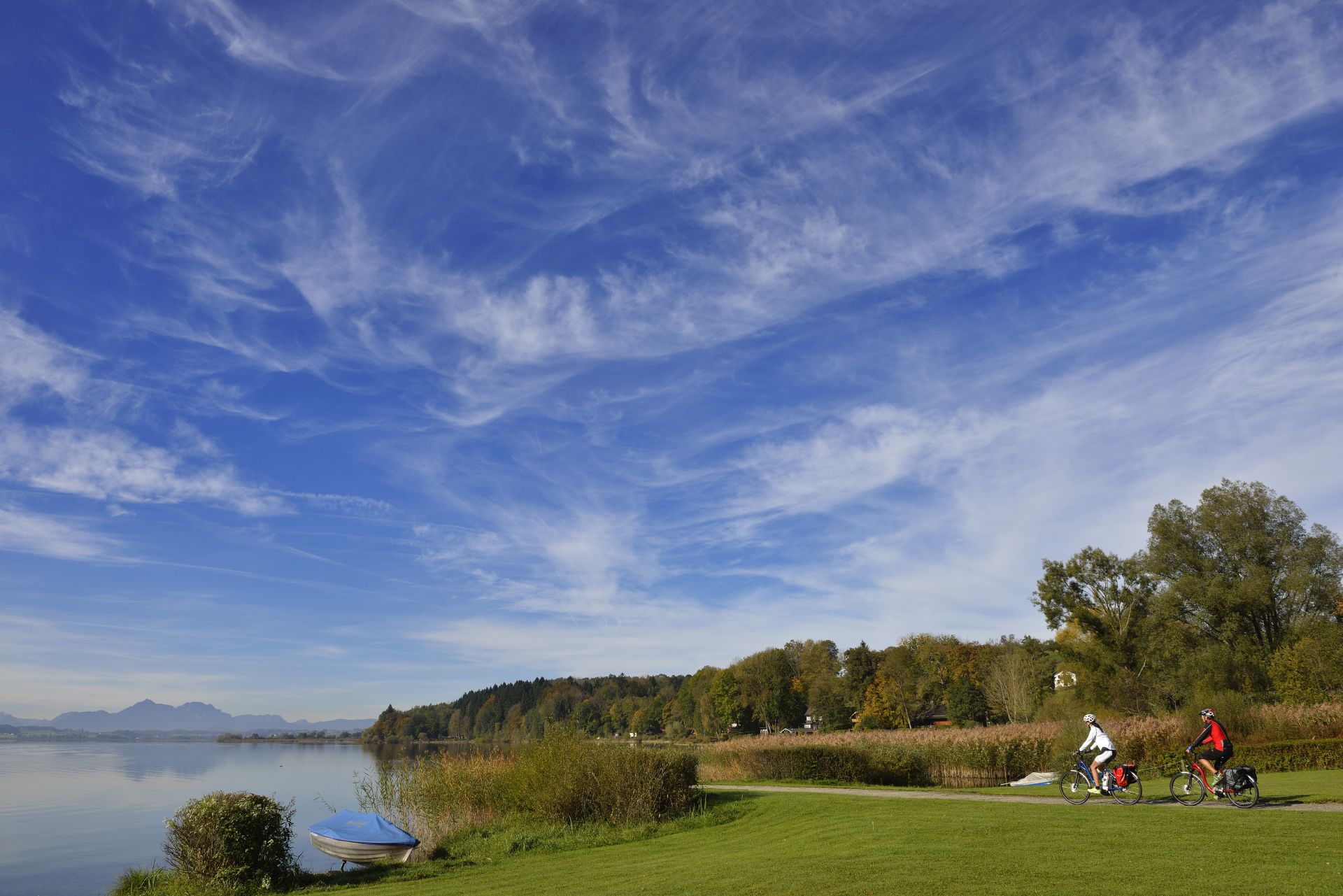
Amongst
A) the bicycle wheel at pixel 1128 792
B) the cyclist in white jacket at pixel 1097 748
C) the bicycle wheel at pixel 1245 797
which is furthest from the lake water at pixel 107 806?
the bicycle wheel at pixel 1245 797

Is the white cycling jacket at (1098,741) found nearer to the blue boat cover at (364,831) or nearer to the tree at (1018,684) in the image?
the blue boat cover at (364,831)

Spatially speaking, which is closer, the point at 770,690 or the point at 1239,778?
the point at 1239,778

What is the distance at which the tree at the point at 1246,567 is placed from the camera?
41469 mm

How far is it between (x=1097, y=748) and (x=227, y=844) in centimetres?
1667

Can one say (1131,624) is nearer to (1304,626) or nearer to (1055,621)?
(1055,621)

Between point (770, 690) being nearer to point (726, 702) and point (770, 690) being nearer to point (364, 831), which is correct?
point (726, 702)

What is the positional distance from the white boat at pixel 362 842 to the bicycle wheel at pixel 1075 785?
14099 millimetres

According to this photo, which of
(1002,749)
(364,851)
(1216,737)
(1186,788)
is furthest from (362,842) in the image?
(1002,749)

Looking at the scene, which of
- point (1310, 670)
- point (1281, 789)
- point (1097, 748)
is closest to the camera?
point (1097, 748)

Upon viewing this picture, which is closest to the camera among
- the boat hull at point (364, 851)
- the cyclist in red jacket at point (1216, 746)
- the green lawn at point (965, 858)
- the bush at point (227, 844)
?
the green lawn at point (965, 858)

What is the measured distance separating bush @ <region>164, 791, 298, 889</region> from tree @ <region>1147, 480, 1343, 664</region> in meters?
44.0

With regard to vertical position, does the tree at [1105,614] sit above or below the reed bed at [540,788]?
above

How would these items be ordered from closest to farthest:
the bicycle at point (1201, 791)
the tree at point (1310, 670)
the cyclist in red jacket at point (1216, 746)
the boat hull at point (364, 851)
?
1. the bicycle at point (1201, 791)
2. the cyclist in red jacket at point (1216, 746)
3. the boat hull at point (364, 851)
4. the tree at point (1310, 670)

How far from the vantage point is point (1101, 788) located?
15906mm
